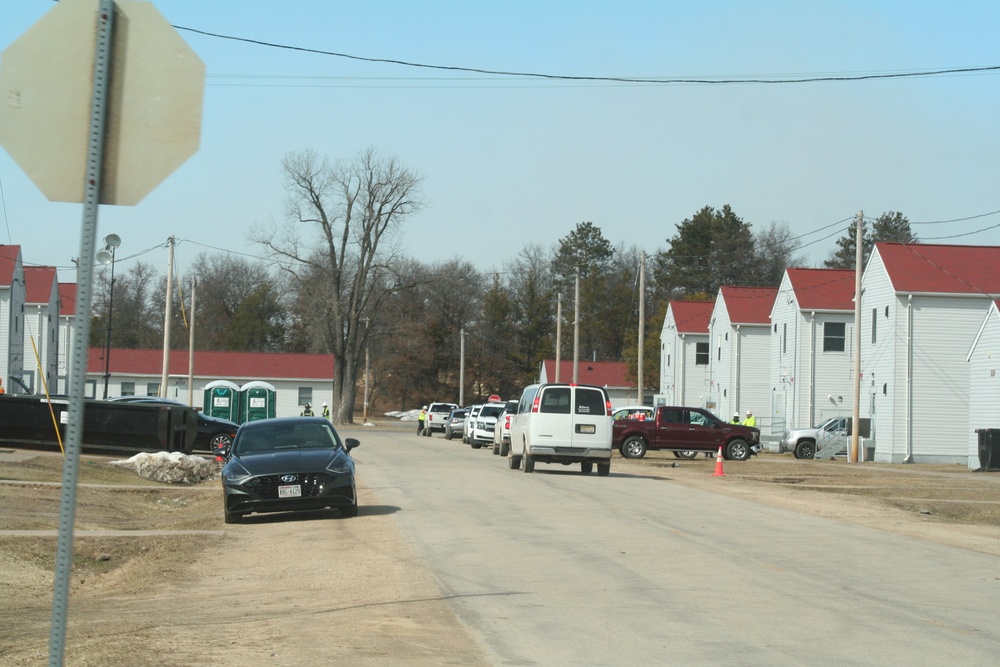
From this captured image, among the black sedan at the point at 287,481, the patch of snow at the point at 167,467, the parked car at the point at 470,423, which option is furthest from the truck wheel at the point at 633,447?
the black sedan at the point at 287,481

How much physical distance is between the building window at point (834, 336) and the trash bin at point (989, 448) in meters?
17.4

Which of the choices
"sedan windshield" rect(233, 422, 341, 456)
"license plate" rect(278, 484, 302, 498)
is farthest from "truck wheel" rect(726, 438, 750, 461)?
"license plate" rect(278, 484, 302, 498)

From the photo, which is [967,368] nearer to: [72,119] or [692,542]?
[692,542]

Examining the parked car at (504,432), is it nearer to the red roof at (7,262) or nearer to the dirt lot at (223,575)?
the dirt lot at (223,575)

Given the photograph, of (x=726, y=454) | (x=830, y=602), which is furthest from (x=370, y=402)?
(x=830, y=602)

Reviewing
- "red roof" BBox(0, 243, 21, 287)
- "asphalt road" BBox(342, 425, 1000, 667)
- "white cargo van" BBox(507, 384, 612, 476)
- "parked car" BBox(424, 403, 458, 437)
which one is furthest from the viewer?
"parked car" BBox(424, 403, 458, 437)

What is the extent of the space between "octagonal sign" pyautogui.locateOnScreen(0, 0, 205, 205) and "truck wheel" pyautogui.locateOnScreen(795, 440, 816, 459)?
1724 inches

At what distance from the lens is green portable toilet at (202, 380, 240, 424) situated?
199 feet

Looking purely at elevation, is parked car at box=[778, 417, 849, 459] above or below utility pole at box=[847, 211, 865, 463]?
below

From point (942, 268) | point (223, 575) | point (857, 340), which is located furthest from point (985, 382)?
point (223, 575)

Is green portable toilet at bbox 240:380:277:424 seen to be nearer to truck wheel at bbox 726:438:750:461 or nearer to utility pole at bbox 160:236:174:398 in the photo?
utility pole at bbox 160:236:174:398

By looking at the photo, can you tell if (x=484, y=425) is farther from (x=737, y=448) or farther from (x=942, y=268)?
(x=942, y=268)

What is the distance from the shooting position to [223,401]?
61188 millimetres

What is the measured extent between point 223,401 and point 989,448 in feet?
132
